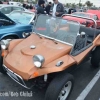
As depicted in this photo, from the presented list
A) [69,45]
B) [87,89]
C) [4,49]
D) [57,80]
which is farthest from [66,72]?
[4,49]

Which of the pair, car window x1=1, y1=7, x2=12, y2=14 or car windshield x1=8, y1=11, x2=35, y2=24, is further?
car window x1=1, y1=7, x2=12, y2=14

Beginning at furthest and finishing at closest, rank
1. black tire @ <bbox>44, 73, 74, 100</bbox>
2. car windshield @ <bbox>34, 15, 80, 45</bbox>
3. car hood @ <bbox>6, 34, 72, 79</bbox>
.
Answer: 1. car windshield @ <bbox>34, 15, 80, 45</bbox>
2. car hood @ <bbox>6, 34, 72, 79</bbox>
3. black tire @ <bbox>44, 73, 74, 100</bbox>

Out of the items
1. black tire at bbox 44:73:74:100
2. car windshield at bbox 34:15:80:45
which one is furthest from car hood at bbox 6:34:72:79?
black tire at bbox 44:73:74:100

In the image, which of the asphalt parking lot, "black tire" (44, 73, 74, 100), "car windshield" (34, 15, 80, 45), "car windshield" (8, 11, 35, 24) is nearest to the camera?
"black tire" (44, 73, 74, 100)

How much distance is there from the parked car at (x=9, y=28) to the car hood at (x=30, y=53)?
4.19 ft

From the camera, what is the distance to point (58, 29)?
346 centimetres

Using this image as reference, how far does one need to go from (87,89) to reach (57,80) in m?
1.09

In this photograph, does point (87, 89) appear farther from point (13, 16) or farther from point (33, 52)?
point (13, 16)

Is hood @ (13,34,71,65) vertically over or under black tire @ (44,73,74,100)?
over

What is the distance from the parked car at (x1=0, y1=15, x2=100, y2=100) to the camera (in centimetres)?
267

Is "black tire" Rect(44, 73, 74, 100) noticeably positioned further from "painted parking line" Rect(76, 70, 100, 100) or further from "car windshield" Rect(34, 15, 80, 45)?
"car windshield" Rect(34, 15, 80, 45)

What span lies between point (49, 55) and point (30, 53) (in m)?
0.37

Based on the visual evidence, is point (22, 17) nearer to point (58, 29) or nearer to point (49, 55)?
point (58, 29)

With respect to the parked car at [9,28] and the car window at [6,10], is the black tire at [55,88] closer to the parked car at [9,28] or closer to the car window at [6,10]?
the parked car at [9,28]
